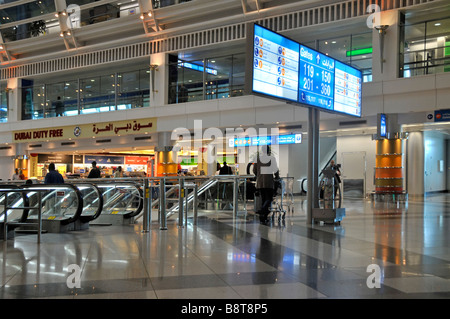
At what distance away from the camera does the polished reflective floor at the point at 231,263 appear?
13.2ft

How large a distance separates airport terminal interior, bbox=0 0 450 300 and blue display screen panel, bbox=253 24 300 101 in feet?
0.11

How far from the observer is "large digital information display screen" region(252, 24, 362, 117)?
26.9 ft

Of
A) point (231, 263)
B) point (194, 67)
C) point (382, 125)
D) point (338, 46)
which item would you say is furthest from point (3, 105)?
point (231, 263)

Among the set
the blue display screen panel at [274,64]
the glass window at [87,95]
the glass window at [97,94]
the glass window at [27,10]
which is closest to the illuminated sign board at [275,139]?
the glass window at [87,95]

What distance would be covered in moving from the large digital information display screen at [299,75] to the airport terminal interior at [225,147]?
0.04 m

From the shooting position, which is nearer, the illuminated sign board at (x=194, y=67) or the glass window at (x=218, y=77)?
the glass window at (x=218, y=77)

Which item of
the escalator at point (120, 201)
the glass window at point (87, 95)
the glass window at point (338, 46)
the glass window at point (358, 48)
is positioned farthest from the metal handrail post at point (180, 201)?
the glass window at point (87, 95)

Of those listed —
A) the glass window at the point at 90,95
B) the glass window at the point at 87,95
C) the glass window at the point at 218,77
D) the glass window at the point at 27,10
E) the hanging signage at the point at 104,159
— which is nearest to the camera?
the glass window at the point at 218,77

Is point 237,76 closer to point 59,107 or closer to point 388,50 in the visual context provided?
point 388,50

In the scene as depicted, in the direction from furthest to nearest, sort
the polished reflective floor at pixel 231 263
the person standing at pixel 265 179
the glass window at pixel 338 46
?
the glass window at pixel 338 46 → the person standing at pixel 265 179 → the polished reflective floor at pixel 231 263

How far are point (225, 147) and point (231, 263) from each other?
20.2 m

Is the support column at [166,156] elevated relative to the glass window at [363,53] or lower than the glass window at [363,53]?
lower

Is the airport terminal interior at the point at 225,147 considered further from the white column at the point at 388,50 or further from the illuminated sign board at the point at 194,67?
the illuminated sign board at the point at 194,67

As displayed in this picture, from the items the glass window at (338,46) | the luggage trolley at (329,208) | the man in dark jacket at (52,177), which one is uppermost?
the glass window at (338,46)
